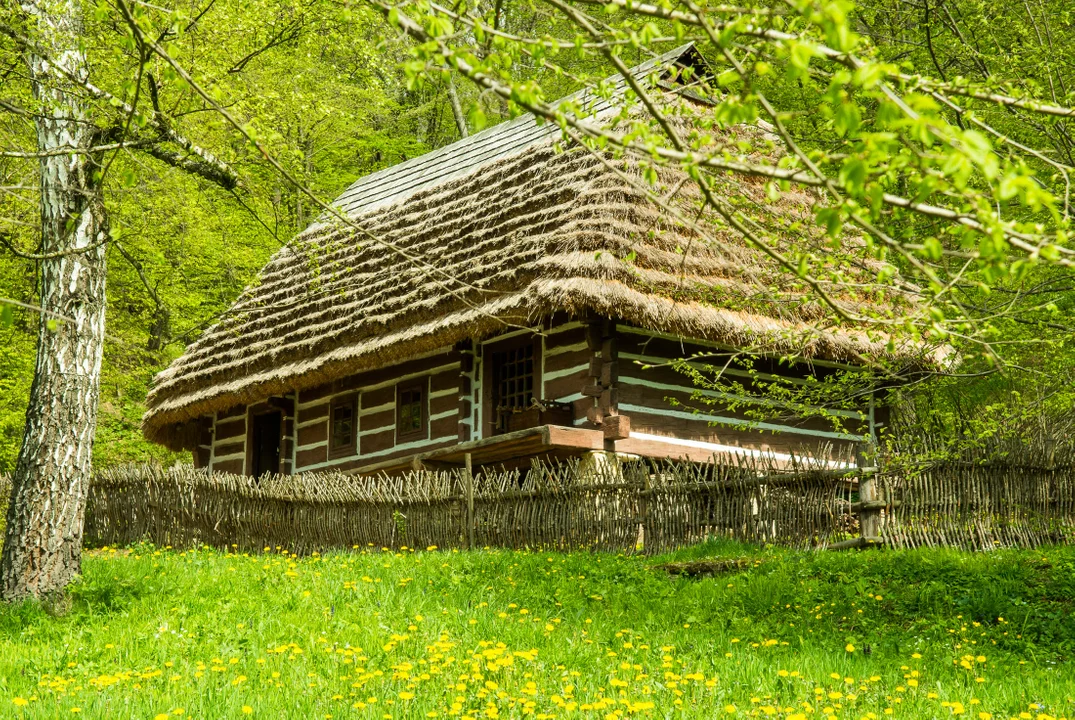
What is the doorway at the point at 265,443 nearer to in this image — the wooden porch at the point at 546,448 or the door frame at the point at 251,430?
the door frame at the point at 251,430

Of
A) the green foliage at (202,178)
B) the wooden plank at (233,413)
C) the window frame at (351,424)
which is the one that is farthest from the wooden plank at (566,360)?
the wooden plank at (233,413)

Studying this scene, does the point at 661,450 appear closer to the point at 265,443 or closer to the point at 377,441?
the point at 377,441

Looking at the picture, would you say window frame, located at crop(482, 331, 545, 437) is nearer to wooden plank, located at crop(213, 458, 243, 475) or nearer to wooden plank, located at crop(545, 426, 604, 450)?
wooden plank, located at crop(545, 426, 604, 450)

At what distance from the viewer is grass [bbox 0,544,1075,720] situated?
5.67 metres

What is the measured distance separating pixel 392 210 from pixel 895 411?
915 cm

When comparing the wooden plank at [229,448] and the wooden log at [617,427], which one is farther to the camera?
the wooden plank at [229,448]

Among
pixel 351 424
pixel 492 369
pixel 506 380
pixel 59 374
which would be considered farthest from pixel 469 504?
pixel 351 424

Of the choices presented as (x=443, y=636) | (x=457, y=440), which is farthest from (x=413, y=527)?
(x=443, y=636)

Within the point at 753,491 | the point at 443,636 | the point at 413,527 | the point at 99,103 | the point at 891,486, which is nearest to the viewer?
the point at 443,636

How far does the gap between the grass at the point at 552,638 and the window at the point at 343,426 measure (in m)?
6.77

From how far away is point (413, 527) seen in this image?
13.4m

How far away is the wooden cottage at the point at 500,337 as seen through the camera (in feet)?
43.7

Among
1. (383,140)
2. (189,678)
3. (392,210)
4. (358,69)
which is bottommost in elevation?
(189,678)

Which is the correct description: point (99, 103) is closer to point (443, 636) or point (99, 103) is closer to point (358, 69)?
point (443, 636)
